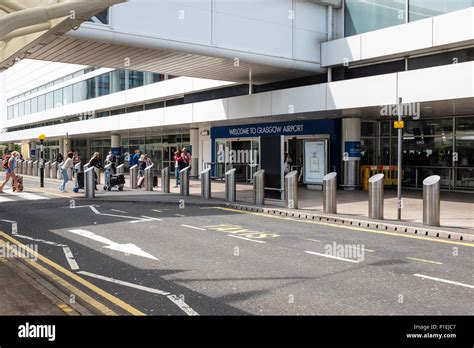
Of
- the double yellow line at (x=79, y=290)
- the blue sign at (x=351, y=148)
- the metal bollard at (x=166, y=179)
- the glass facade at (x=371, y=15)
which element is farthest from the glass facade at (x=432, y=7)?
the double yellow line at (x=79, y=290)

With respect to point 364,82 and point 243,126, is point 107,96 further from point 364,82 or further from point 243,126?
point 364,82

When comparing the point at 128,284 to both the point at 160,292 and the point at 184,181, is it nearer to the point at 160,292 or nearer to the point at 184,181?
the point at 160,292

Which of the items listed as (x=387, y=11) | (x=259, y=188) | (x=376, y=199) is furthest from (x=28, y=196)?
(x=387, y=11)

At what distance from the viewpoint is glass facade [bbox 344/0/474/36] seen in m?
16.9

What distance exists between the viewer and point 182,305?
5816mm

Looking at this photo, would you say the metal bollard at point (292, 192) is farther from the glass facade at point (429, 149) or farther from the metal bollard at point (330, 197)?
the glass facade at point (429, 149)

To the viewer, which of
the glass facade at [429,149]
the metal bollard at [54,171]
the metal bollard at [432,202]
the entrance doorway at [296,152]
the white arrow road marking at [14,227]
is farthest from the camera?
the metal bollard at [54,171]

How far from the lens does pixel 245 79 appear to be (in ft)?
75.0

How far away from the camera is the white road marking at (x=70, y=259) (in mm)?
7696

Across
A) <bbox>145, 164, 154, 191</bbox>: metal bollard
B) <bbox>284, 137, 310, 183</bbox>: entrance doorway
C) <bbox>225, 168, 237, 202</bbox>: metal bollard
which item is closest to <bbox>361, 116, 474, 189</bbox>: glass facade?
<bbox>284, 137, 310, 183</bbox>: entrance doorway

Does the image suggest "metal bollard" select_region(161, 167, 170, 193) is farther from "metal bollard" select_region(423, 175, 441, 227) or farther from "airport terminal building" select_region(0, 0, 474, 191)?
"metal bollard" select_region(423, 175, 441, 227)

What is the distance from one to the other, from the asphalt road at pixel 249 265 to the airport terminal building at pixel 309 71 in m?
4.53

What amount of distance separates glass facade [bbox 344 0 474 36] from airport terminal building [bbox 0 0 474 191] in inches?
1.6

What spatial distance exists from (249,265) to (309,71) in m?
14.3
